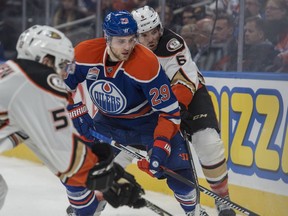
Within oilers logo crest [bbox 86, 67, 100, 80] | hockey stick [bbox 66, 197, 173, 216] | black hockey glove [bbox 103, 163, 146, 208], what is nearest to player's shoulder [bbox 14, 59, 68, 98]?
black hockey glove [bbox 103, 163, 146, 208]

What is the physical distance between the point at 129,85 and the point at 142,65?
144 millimetres

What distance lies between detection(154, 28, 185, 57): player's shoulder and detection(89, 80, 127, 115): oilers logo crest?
1.27 ft

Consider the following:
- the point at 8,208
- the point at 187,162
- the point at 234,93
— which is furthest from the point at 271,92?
the point at 8,208

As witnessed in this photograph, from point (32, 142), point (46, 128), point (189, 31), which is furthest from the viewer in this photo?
point (189, 31)

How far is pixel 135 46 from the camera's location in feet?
12.8

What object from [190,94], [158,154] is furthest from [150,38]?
[158,154]

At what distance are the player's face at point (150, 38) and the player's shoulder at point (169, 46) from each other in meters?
0.03

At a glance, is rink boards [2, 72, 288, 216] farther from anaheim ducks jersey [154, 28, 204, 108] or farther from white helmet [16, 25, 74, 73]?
white helmet [16, 25, 74, 73]

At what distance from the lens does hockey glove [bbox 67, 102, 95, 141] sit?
415 centimetres

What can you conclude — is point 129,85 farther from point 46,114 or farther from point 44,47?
point 46,114

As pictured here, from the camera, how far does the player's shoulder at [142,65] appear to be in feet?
12.5

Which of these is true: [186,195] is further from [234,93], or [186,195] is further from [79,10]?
[79,10]

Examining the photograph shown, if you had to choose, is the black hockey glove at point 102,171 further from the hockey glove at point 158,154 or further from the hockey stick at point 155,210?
the hockey stick at point 155,210

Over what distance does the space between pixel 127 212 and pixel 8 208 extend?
28.7 inches
